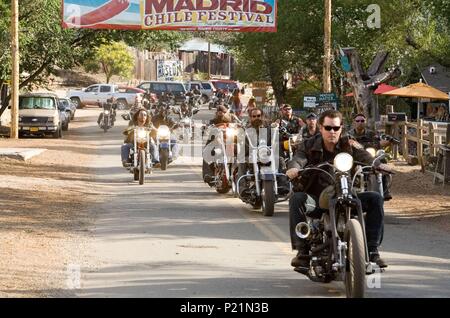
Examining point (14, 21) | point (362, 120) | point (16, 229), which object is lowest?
point (16, 229)

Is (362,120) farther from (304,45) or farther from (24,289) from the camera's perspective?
(304,45)

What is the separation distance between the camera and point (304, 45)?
163 ft

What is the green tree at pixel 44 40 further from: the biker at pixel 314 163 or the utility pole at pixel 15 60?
the biker at pixel 314 163

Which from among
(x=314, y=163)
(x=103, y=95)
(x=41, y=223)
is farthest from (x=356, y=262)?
(x=103, y=95)

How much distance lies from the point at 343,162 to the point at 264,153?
25.7 feet

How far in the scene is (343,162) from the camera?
384 inches

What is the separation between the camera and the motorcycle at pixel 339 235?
366 inches

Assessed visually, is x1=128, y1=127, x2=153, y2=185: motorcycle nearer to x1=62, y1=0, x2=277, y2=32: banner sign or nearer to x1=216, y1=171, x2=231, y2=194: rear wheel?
x1=216, y1=171, x2=231, y2=194: rear wheel

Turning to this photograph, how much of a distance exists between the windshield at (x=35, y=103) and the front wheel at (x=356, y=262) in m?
36.6

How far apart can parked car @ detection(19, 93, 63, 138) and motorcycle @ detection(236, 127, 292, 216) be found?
26.8 metres

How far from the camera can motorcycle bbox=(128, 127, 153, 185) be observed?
23328mm

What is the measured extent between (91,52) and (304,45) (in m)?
9.58

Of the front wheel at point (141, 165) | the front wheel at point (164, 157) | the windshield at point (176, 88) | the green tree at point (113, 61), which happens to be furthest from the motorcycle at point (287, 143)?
the green tree at point (113, 61)
